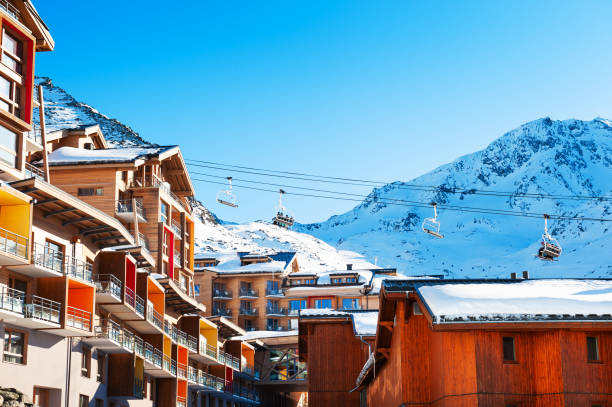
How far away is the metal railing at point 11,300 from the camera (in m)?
33.0

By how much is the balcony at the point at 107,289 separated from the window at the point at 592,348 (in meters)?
23.0

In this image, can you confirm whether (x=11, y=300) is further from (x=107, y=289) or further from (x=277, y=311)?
(x=277, y=311)

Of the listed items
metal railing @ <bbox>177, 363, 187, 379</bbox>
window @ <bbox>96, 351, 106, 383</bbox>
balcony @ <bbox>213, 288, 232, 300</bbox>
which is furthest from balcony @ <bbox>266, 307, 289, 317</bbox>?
window @ <bbox>96, 351, 106, 383</bbox>

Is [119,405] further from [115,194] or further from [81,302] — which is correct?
[115,194]

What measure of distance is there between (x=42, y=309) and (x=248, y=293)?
69764 millimetres

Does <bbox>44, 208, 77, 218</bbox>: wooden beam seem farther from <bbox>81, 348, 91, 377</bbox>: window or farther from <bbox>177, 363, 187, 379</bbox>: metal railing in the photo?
<bbox>177, 363, 187, 379</bbox>: metal railing

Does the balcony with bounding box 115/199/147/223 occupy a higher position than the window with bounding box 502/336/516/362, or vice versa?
the balcony with bounding box 115/199/147/223

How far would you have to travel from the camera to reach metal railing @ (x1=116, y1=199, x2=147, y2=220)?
6189 cm

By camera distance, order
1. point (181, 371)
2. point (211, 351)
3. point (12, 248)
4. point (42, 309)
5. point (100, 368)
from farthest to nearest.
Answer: point (211, 351), point (181, 371), point (100, 368), point (42, 309), point (12, 248)

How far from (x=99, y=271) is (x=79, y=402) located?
6.79m

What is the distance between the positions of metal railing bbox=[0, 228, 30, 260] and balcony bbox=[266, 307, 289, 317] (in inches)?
2744

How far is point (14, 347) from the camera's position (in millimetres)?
34719

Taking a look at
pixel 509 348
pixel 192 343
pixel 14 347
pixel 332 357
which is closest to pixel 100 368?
pixel 14 347

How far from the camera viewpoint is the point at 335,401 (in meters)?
51.0
